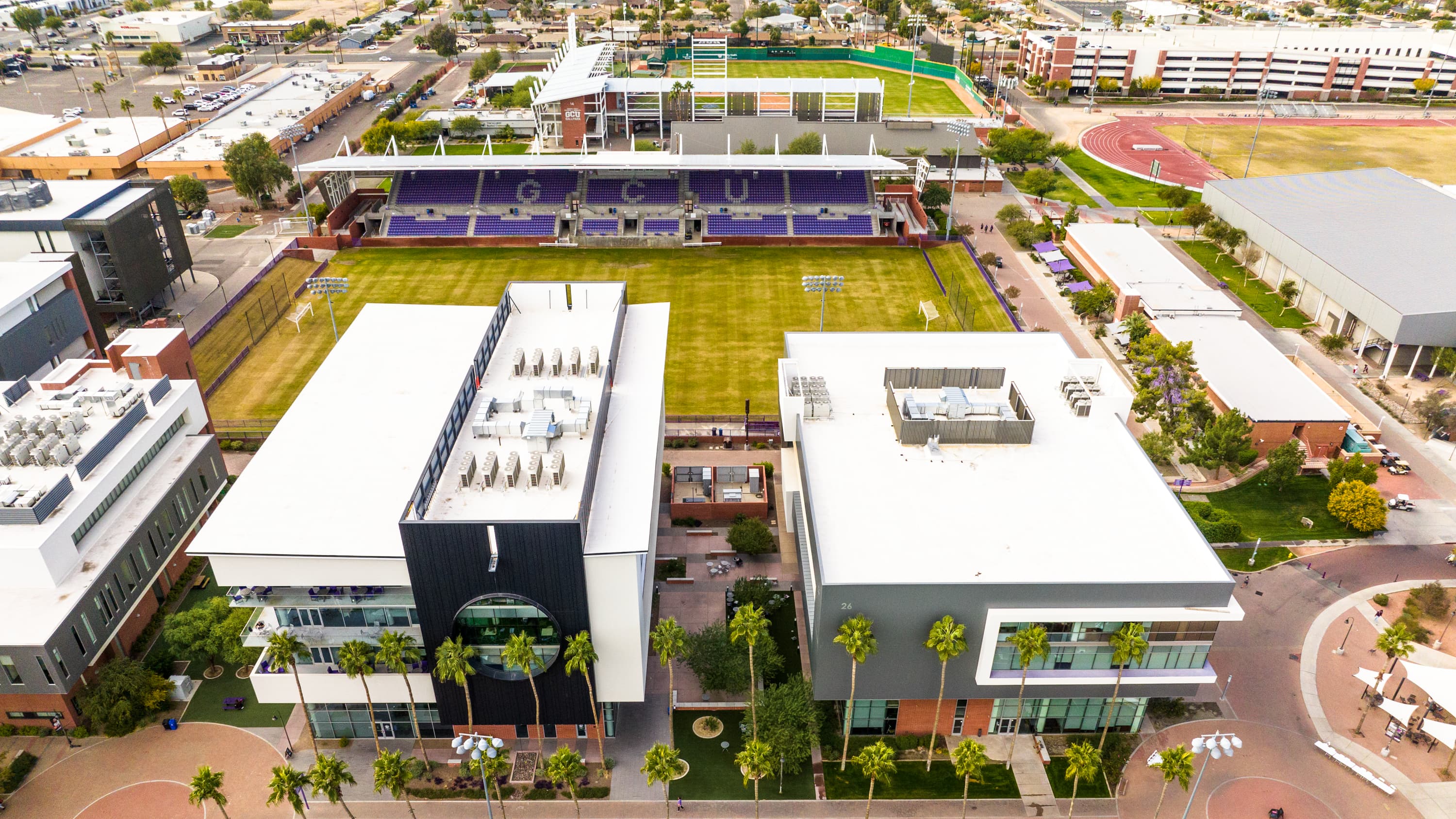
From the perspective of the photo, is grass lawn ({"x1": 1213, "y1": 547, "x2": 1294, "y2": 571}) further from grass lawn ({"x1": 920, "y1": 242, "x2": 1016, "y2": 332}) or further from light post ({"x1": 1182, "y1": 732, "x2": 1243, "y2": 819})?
grass lawn ({"x1": 920, "y1": 242, "x2": 1016, "y2": 332})

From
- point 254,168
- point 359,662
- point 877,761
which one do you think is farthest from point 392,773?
point 254,168

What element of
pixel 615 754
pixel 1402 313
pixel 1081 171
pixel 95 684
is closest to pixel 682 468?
pixel 615 754

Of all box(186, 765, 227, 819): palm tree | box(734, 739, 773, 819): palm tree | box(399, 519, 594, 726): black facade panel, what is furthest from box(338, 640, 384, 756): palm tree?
box(734, 739, 773, 819): palm tree

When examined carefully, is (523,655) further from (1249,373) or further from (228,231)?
(228,231)

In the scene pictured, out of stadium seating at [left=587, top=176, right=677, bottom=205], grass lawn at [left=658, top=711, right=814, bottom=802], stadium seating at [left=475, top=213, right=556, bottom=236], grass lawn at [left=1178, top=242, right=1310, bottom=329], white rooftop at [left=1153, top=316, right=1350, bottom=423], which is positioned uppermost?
stadium seating at [left=587, top=176, right=677, bottom=205]

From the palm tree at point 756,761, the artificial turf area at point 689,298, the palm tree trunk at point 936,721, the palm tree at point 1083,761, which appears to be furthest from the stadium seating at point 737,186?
the palm tree at point 1083,761

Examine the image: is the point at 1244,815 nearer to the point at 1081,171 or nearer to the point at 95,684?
the point at 95,684
